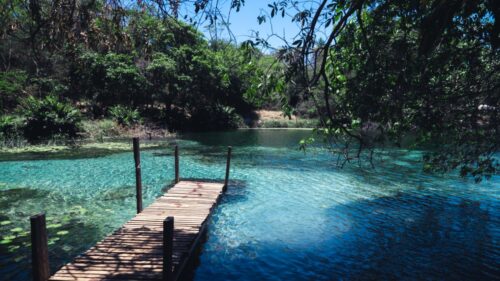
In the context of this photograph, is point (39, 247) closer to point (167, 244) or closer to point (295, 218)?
point (167, 244)

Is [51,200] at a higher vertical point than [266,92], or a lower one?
lower

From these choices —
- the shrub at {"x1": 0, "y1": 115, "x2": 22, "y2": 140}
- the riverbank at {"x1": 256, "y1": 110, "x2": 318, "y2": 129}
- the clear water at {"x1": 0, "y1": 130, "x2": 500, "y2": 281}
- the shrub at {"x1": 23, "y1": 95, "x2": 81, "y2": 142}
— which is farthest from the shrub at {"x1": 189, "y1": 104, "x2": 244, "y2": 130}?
the clear water at {"x1": 0, "y1": 130, "x2": 500, "y2": 281}

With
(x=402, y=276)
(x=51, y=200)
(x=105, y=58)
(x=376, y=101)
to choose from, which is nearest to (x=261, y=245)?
(x=402, y=276)

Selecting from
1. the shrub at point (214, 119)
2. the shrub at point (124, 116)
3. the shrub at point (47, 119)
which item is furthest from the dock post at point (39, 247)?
the shrub at point (214, 119)

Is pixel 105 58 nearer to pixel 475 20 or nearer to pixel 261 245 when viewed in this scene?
pixel 261 245

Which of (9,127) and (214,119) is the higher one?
(214,119)

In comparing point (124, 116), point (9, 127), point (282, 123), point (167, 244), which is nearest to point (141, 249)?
point (167, 244)

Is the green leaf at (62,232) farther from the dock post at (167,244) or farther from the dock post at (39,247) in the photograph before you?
the dock post at (167,244)

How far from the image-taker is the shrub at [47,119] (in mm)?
25375

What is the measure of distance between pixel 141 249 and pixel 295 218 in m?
5.74

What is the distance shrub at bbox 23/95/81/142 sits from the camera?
999 inches

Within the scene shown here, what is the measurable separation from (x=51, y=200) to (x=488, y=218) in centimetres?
1455

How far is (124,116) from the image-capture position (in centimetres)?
3406

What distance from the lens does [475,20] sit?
22.3 ft
